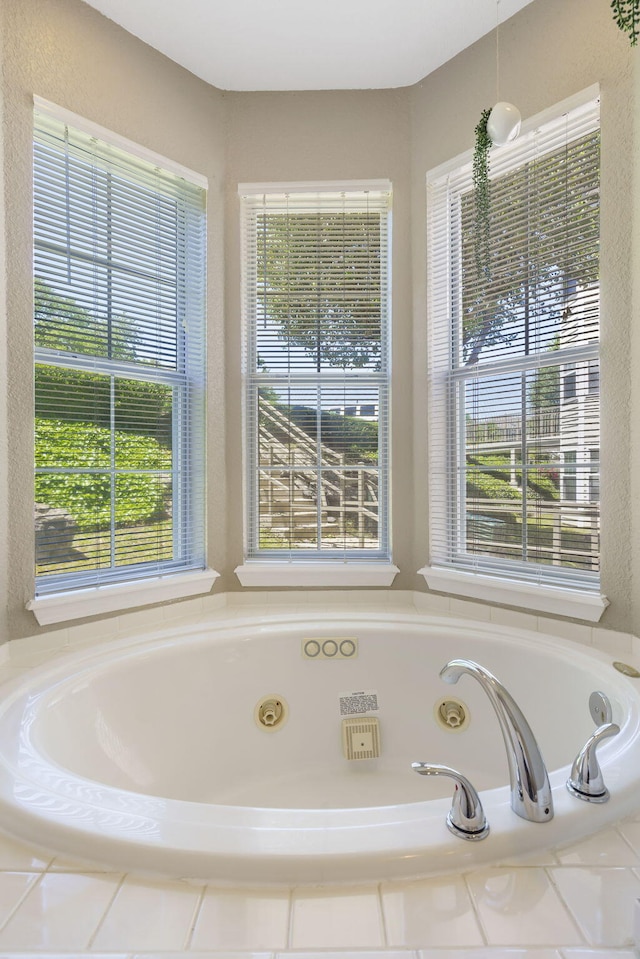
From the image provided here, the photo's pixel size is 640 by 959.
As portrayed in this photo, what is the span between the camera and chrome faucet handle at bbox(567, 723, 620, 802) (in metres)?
0.93

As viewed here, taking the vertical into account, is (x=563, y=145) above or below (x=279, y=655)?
above

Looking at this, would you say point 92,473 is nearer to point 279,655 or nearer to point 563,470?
point 279,655

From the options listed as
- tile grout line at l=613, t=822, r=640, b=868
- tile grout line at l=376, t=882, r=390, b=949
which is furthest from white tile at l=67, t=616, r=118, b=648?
tile grout line at l=613, t=822, r=640, b=868

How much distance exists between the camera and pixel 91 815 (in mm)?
881

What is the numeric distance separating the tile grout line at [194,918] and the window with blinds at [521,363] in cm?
154

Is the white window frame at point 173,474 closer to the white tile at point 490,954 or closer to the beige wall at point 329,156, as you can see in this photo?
the beige wall at point 329,156

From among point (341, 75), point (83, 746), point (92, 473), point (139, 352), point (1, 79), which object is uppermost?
point (341, 75)

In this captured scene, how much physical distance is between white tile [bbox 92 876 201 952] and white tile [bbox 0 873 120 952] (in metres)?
0.02

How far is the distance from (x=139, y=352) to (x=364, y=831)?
1.88 meters

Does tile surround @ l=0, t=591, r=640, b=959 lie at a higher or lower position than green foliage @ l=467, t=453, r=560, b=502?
lower

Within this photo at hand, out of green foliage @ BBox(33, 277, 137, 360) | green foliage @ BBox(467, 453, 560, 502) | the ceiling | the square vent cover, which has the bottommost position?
the square vent cover

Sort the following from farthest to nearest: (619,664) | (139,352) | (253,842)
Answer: (139,352), (619,664), (253,842)

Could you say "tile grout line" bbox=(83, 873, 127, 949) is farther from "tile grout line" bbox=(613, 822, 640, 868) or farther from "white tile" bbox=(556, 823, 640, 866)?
"tile grout line" bbox=(613, 822, 640, 868)

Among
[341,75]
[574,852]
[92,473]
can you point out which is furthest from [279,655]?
[341,75]
